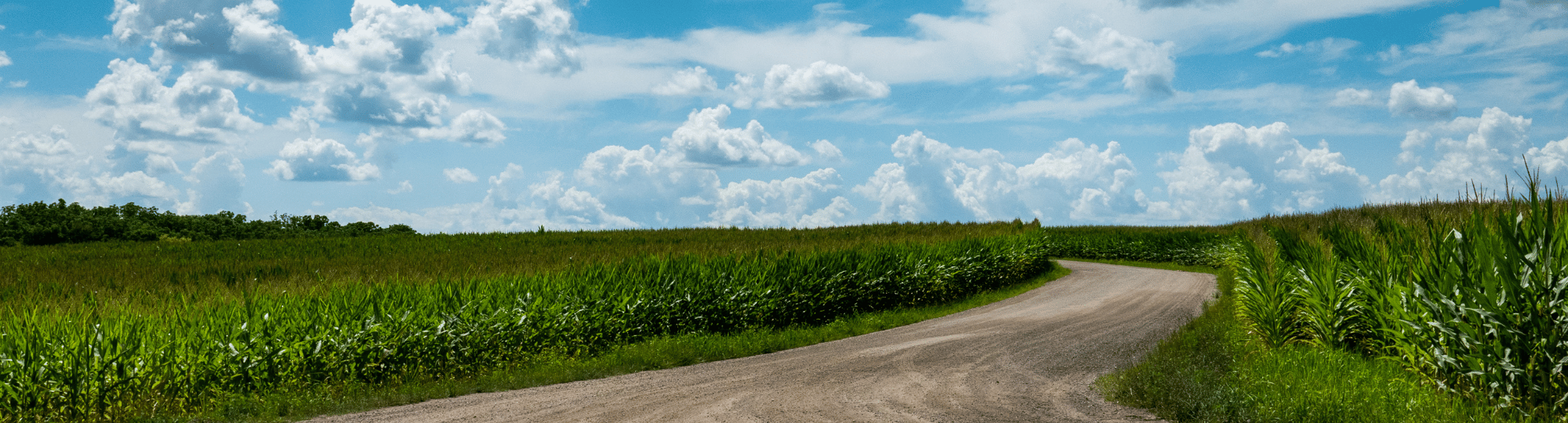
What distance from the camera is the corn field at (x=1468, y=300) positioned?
275 inches

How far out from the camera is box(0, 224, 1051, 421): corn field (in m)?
8.67

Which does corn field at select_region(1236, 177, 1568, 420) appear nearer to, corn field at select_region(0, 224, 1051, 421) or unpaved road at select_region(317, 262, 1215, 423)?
unpaved road at select_region(317, 262, 1215, 423)

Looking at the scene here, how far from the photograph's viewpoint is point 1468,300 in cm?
751

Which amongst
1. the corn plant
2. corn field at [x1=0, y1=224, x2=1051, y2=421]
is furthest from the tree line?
the corn plant

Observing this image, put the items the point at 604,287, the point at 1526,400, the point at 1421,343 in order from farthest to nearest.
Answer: the point at 604,287 < the point at 1421,343 < the point at 1526,400

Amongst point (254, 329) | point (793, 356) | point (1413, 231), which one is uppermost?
point (1413, 231)

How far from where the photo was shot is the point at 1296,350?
1083cm

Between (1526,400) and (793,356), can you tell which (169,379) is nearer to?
(793,356)

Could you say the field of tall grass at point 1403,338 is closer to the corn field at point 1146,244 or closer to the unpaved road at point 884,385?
the unpaved road at point 884,385

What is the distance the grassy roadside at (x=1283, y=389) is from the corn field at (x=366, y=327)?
828 centimetres

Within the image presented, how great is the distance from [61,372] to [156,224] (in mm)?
56490

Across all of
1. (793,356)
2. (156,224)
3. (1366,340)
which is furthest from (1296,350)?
(156,224)

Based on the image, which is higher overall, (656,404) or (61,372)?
(61,372)

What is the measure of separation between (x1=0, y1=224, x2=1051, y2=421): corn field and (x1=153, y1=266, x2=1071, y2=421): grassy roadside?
1.21 ft
